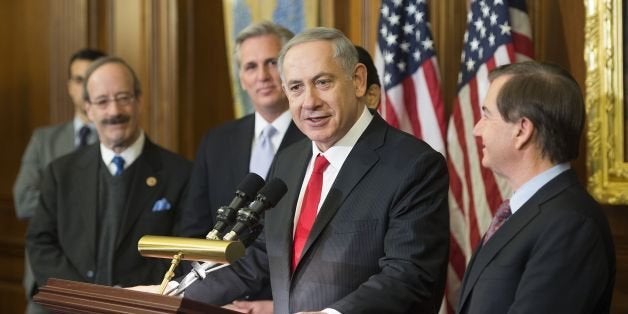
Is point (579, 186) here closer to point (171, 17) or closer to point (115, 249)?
point (115, 249)

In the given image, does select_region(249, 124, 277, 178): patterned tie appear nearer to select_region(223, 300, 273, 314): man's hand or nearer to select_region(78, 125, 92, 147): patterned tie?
select_region(223, 300, 273, 314): man's hand

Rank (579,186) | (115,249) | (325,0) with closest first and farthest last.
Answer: (579,186)
(115,249)
(325,0)

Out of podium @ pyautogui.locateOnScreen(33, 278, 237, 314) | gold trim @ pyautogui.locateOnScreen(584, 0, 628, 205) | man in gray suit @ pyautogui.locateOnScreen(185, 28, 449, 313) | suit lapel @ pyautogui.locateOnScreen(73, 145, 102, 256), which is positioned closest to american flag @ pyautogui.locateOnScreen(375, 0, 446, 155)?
gold trim @ pyautogui.locateOnScreen(584, 0, 628, 205)

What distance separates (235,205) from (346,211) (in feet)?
1.59

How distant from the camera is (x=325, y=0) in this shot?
19.2 feet

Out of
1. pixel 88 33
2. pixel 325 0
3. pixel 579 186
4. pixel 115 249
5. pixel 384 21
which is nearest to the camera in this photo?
pixel 579 186

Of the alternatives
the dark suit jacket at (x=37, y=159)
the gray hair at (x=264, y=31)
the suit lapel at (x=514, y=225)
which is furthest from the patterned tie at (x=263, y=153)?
the dark suit jacket at (x=37, y=159)

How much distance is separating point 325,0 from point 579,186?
10.3 ft

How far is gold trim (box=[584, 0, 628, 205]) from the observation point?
4.37m

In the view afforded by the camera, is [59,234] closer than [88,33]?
Yes

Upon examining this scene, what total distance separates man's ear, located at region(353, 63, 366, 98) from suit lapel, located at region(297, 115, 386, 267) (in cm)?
14

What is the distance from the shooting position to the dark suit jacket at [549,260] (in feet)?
8.92

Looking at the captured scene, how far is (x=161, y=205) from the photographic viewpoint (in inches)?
189

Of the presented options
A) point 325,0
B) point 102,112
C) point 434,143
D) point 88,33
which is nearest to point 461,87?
point 434,143
